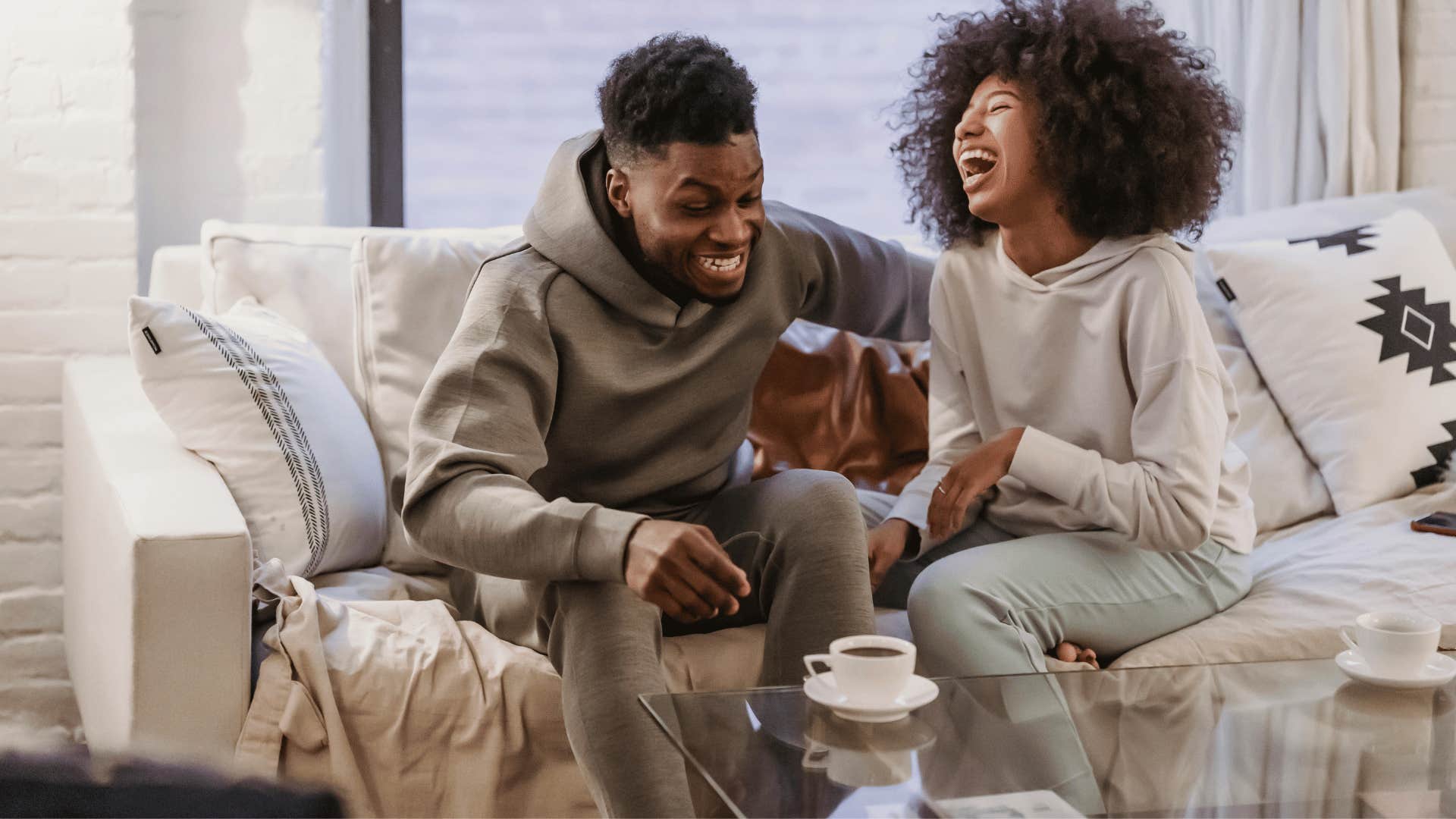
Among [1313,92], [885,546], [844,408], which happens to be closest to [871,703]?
[885,546]

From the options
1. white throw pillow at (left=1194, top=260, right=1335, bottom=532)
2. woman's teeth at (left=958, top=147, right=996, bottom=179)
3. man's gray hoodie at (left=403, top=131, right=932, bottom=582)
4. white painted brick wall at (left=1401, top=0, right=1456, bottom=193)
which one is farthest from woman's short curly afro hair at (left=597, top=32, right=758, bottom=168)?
white painted brick wall at (left=1401, top=0, right=1456, bottom=193)

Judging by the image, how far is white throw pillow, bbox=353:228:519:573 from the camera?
1965 millimetres

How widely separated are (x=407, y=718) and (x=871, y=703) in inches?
23.9

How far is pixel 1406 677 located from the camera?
1.25 meters

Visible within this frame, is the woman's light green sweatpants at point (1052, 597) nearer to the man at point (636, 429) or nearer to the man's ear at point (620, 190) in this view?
the man at point (636, 429)

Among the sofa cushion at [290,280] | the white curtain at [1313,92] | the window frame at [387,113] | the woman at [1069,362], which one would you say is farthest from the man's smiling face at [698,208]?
the white curtain at [1313,92]

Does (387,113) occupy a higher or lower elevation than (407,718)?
higher

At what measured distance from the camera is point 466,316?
60.6 inches

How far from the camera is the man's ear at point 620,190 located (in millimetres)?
1566

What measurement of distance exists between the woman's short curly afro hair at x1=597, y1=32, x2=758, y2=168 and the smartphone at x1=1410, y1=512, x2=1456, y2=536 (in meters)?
1.14

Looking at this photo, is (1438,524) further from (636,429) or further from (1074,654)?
(636,429)

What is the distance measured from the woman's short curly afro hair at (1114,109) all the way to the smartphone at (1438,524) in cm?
56

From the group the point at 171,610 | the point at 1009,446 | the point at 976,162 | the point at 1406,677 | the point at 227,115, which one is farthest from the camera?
the point at 227,115

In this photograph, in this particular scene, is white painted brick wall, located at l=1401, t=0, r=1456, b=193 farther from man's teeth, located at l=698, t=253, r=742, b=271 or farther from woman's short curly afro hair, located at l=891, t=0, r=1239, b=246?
man's teeth, located at l=698, t=253, r=742, b=271
